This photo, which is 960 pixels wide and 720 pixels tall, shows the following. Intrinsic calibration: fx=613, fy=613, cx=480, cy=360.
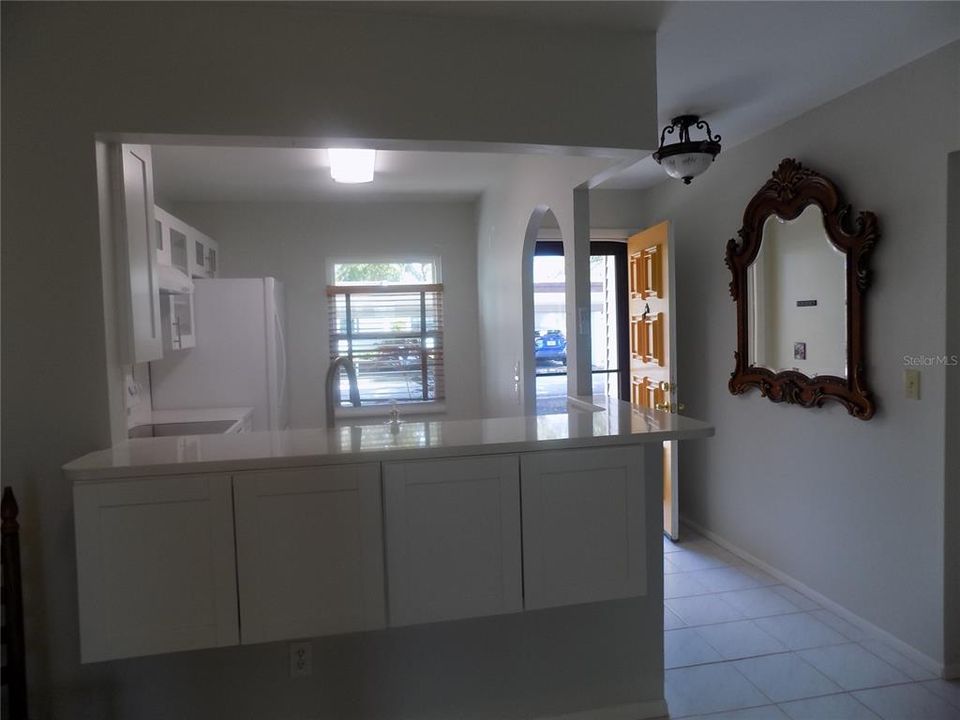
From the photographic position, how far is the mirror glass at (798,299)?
2816 millimetres

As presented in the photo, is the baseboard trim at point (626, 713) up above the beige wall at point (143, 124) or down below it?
below

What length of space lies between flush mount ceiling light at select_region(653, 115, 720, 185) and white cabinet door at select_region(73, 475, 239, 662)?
2.34m

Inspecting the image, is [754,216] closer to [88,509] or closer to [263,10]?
[263,10]

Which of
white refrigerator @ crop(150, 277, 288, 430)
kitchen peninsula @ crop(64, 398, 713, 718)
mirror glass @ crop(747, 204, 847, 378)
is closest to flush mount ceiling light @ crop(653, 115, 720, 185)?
mirror glass @ crop(747, 204, 847, 378)

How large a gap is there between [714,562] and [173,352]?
3508mm

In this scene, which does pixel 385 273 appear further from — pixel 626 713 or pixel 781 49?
pixel 626 713

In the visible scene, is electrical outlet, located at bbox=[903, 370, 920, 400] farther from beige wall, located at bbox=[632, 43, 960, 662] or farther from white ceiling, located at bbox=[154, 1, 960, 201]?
white ceiling, located at bbox=[154, 1, 960, 201]

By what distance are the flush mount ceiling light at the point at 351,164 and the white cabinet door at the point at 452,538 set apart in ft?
5.62

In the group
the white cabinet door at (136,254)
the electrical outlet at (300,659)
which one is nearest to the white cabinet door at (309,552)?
the electrical outlet at (300,659)

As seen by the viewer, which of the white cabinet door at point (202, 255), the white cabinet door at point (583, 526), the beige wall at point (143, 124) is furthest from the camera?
the white cabinet door at point (202, 255)

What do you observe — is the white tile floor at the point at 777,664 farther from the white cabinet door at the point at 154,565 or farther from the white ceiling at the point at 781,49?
the white ceiling at the point at 781,49

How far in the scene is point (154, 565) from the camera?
1682 mm

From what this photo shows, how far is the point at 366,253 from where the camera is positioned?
15.4 feet

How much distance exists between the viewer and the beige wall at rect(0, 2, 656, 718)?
5.80ft
